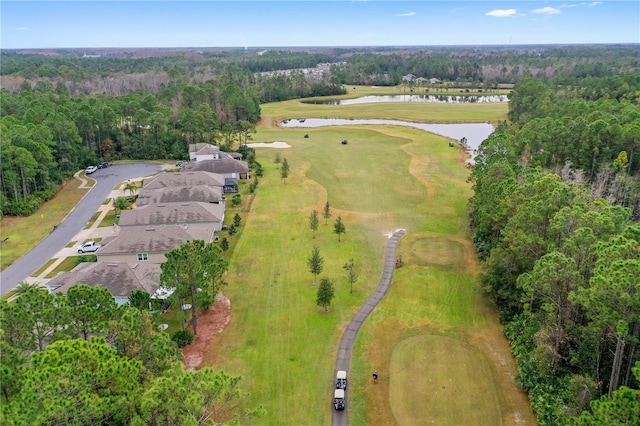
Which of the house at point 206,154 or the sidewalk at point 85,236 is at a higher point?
the house at point 206,154

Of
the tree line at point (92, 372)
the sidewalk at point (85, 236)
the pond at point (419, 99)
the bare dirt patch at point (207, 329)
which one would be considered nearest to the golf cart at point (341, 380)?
the bare dirt patch at point (207, 329)

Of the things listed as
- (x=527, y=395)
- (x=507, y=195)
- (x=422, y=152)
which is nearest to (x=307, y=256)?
(x=507, y=195)

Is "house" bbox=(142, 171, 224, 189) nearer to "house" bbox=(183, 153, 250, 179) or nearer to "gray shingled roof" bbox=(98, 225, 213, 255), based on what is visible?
"house" bbox=(183, 153, 250, 179)

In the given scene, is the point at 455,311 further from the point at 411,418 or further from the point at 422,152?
the point at 422,152

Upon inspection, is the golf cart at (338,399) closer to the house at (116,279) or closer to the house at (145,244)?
the house at (116,279)

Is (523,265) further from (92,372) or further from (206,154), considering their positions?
(206,154)
